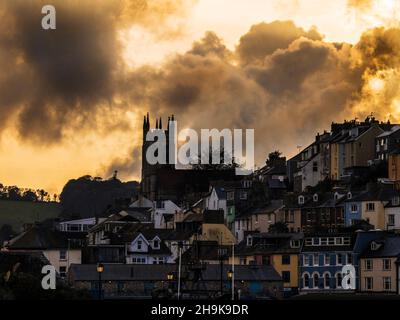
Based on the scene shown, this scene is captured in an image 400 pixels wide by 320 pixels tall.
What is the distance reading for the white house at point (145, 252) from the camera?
146125 millimetres

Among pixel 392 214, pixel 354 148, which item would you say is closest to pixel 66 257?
pixel 392 214

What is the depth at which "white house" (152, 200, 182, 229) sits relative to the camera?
170438 millimetres

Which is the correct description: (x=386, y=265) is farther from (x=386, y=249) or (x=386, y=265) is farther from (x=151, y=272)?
(x=151, y=272)

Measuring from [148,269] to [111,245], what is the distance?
868 inches

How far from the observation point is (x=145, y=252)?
147000mm

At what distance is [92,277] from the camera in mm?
120875

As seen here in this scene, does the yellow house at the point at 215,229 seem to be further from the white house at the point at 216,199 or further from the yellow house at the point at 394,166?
the yellow house at the point at 394,166

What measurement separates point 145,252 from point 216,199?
20836 mm

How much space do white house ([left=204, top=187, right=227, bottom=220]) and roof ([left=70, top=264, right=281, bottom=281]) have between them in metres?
35.4

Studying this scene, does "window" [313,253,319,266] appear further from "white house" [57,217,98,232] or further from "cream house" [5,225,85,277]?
"white house" [57,217,98,232]

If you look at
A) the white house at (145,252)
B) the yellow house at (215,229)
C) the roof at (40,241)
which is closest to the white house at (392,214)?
the yellow house at (215,229)
